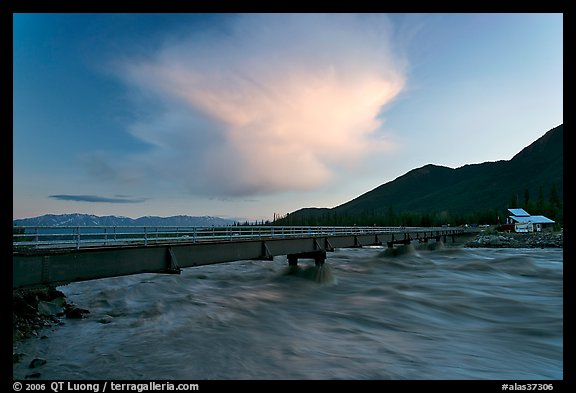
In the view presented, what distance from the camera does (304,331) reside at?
1889 centimetres

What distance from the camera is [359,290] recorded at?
103 feet

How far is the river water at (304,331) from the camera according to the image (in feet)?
44.3

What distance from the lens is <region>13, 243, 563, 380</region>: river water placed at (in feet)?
44.3

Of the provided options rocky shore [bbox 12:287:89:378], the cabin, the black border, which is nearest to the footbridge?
rocky shore [bbox 12:287:89:378]

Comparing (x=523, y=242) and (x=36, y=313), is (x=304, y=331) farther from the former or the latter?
(x=523, y=242)

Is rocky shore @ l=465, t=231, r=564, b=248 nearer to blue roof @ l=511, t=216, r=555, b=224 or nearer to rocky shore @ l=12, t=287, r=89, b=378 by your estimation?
blue roof @ l=511, t=216, r=555, b=224

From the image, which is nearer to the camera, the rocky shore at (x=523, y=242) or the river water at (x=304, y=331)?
the river water at (x=304, y=331)

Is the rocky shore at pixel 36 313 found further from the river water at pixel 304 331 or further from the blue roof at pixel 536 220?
the blue roof at pixel 536 220
